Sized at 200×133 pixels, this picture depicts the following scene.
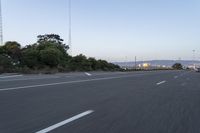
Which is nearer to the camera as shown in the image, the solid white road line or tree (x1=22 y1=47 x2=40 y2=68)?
the solid white road line

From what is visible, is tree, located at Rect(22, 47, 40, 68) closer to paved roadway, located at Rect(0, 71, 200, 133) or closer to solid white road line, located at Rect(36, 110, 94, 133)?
paved roadway, located at Rect(0, 71, 200, 133)

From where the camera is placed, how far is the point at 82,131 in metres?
7.72

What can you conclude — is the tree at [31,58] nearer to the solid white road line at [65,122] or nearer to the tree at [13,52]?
the tree at [13,52]

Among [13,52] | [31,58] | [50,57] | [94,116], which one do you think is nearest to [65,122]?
[94,116]

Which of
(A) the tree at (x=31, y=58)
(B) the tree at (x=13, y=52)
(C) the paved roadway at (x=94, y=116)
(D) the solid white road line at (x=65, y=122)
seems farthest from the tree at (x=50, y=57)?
(D) the solid white road line at (x=65, y=122)

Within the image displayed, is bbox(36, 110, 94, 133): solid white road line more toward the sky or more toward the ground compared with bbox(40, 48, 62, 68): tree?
more toward the ground

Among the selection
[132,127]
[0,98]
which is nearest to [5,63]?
[0,98]

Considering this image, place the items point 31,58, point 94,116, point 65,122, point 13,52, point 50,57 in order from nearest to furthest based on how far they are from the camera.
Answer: point 65,122 < point 94,116 < point 31,58 < point 13,52 < point 50,57

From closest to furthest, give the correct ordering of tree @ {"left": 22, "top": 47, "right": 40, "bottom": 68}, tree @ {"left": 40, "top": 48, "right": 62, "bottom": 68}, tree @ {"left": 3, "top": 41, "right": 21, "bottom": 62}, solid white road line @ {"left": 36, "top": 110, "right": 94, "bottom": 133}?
solid white road line @ {"left": 36, "top": 110, "right": 94, "bottom": 133} → tree @ {"left": 22, "top": 47, "right": 40, "bottom": 68} → tree @ {"left": 3, "top": 41, "right": 21, "bottom": 62} → tree @ {"left": 40, "top": 48, "right": 62, "bottom": 68}

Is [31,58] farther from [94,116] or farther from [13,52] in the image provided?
[94,116]

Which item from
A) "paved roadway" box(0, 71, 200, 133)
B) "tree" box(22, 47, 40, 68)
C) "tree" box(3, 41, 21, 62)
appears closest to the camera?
"paved roadway" box(0, 71, 200, 133)

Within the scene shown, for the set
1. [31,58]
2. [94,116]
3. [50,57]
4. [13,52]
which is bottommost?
[94,116]

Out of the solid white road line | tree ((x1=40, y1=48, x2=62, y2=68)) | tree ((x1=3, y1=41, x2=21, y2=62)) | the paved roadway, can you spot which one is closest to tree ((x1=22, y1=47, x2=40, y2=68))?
tree ((x1=3, y1=41, x2=21, y2=62))

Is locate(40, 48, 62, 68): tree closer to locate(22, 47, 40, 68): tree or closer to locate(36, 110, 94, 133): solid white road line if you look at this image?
locate(22, 47, 40, 68): tree
